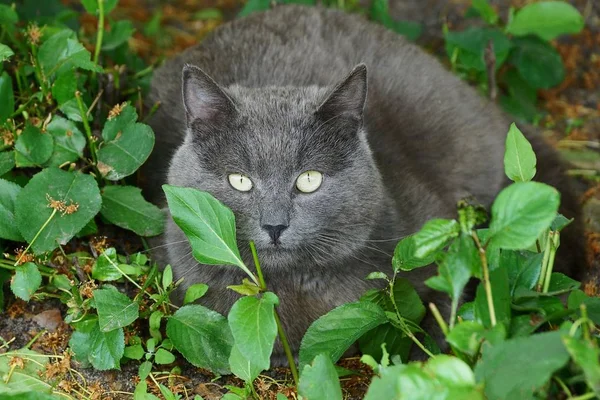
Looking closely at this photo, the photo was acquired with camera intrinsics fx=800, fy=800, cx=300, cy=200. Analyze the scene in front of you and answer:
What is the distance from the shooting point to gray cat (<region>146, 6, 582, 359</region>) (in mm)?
2312

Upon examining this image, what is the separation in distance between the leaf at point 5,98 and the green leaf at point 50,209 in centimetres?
34

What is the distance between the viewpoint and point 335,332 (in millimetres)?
2229

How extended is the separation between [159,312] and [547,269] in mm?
1171

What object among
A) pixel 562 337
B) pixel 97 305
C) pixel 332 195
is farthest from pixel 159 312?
pixel 562 337

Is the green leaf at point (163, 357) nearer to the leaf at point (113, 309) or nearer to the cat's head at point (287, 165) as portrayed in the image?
the leaf at point (113, 309)

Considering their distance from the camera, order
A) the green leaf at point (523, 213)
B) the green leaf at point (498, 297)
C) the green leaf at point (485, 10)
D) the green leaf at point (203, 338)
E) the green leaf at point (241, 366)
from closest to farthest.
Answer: the green leaf at point (523, 213), the green leaf at point (498, 297), the green leaf at point (241, 366), the green leaf at point (203, 338), the green leaf at point (485, 10)

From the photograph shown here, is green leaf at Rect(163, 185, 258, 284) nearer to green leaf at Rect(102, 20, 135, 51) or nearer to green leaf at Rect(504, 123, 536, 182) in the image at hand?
green leaf at Rect(504, 123, 536, 182)

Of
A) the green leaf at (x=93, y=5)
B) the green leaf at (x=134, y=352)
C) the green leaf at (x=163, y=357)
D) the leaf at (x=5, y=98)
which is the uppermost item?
the green leaf at (x=93, y=5)

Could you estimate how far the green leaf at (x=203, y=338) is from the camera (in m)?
2.40

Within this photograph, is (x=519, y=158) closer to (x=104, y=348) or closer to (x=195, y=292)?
(x=195, y=292)

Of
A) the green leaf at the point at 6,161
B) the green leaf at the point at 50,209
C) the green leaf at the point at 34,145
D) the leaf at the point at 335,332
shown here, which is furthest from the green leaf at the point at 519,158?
the green leaf at the point at 6,161

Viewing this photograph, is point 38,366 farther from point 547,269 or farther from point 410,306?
point 547,269

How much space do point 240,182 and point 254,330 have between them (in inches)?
18.3

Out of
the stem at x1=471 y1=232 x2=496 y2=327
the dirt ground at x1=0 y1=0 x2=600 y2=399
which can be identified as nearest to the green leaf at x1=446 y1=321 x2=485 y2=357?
the stem at x1=471 y1=232 x2=496 y2=327
